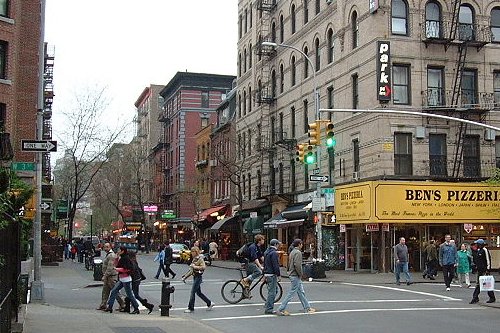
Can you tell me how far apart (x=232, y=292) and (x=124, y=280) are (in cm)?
406

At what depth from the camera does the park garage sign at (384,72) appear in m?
32.7

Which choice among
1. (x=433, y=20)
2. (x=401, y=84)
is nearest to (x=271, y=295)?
(x=401, y=84)

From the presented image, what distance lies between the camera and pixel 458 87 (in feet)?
111

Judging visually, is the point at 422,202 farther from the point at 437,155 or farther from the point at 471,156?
the point at 471,156

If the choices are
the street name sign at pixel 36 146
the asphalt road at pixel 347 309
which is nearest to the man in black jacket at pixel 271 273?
the asphalt road at pixel 347 309

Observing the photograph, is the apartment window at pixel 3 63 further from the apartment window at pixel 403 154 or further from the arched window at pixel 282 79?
the arched window at pixel 282 79

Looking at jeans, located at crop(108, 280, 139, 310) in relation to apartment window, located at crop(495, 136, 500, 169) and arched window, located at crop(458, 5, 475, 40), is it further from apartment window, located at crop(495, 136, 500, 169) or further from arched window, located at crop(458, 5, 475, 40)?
arched window, located at crop(458, 5, 475, 40)

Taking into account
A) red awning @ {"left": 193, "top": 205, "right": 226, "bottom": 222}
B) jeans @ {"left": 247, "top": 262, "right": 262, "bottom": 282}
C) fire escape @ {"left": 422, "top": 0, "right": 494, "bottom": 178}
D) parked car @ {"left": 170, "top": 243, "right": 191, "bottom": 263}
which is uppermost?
fire escape @ {"left": 422, "top": 0, "right": 494, "bottom": 178}

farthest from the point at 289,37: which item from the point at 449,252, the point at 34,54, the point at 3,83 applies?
the point at 449,252

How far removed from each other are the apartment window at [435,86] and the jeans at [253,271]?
55.2 ft

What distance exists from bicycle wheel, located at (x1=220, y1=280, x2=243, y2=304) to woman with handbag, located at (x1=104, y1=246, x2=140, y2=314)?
136 inches

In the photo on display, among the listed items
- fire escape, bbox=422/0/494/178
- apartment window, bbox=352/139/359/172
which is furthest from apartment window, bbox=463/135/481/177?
apartment window, bbox=352/139/359/172

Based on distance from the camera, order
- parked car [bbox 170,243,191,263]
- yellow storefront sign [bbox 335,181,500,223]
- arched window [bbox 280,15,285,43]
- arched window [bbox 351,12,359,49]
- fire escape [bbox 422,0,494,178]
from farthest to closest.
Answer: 1. parked car [bbox 170,243,191,263]
2. arched window [bbox 280,15,285,43]
3. arched window [bbox 351,12,359,49]
4. fire escape [bbox 422,0,494,178]
5. yellow storefront sign [bbox 335,181,500,223]

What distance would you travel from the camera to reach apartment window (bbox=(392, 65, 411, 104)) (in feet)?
110
